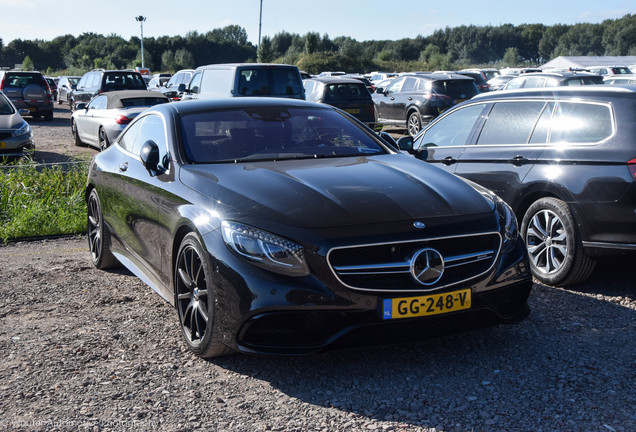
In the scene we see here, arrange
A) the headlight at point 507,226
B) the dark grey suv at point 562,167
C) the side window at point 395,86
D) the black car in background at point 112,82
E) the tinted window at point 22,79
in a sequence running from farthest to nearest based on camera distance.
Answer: the tinted window at point 22,79, the black car in background at point 112,82, the side window at point 395,86, the dark grey suv at point 562,167, the headlight at point 507,226

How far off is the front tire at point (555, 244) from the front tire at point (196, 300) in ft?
9.88

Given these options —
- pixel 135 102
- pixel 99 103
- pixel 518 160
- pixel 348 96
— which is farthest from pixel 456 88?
pixel 518 160

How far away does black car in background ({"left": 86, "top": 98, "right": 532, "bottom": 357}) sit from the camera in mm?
3818

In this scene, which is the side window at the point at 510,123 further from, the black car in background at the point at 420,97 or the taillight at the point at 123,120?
the black car in background at the point at 420,97

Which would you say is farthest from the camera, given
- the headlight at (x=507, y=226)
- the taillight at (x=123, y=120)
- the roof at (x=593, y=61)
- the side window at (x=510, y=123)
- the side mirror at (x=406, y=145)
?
the roof at (x=593, y=61)

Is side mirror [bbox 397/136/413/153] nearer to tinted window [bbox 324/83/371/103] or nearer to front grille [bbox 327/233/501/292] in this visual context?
front grille [bbox 327/233/501/292]

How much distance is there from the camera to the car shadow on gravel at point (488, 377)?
3.54m

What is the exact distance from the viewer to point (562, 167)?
5887 mm

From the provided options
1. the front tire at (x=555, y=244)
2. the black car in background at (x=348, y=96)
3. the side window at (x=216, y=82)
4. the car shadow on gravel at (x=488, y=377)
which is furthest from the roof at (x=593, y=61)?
the car shadow on gravel at (x=488, y=377)

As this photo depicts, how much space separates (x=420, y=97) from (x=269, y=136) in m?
14.9

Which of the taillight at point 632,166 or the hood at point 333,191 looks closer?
the hood at point 333,191

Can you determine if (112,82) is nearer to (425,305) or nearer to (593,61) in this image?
(425,305)

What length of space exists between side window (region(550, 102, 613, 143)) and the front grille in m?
2.29

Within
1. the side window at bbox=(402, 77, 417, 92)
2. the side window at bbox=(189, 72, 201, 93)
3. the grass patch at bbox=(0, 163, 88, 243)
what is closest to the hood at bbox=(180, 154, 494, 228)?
the grass patch at bbox=(0, 163, 88, 243)
